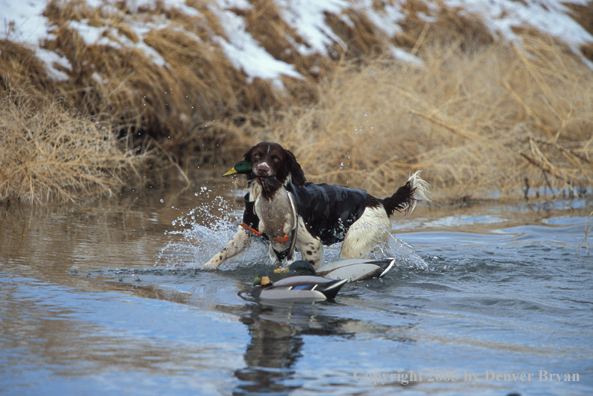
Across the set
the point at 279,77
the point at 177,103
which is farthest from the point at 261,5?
the point at 177,103

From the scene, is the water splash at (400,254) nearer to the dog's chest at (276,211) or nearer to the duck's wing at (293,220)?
the duck's wing at (293,220)

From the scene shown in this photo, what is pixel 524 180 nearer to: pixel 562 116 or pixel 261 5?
pixel 562 116

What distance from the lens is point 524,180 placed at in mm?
9391

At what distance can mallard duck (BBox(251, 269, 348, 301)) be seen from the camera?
12.8 ft

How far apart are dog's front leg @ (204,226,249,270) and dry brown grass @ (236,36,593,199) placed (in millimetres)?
3777

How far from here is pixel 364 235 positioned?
16.1 feet

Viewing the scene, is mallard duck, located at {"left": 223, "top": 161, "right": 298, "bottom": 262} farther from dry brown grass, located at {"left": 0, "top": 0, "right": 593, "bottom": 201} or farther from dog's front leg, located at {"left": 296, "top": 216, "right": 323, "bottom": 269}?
dry brown grass, located at {"left": 0, "top": 0, "right": 593, "bottom": 201}

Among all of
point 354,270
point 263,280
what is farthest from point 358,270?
point 263,280

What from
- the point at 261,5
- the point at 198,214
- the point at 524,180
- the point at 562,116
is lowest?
the point at 198,214

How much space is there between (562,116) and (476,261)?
5697 mm

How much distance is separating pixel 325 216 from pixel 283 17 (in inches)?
463

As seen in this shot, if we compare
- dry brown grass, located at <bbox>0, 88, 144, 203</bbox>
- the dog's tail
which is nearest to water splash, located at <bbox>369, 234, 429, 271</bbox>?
the dog's tail

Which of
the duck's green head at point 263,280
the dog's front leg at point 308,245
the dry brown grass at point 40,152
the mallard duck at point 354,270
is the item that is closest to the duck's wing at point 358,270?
the mallard duck at point 354,270

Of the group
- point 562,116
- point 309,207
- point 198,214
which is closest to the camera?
point 309,207
